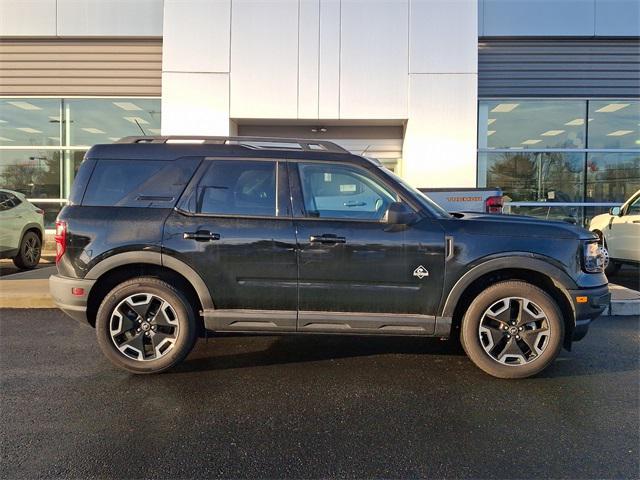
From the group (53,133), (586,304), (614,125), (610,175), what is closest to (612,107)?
(614,125)

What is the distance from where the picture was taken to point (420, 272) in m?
3.85

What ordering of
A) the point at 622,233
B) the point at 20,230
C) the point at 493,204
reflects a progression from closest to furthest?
the point at 493,204, the point at 622,233, the point at 20,230

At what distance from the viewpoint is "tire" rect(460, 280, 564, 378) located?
12.6ft

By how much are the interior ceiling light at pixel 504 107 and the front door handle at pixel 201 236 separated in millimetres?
10509

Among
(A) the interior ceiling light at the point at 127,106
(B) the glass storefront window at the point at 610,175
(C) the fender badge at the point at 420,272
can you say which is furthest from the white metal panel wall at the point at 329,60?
(C) the fender badge at the point at 420,272

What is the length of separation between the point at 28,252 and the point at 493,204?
8553mm

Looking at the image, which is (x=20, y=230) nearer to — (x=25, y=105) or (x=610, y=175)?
(x=25, y=105)

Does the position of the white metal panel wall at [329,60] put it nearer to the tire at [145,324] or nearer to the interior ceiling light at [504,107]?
the interior ceiling light at [504,107]

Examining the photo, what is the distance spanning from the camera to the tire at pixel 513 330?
3842 mm

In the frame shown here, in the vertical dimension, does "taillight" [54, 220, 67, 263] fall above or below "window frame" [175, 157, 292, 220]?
below

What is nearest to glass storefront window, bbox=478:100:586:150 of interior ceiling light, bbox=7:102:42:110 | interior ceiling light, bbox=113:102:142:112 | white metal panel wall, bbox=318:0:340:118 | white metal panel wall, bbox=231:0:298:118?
white metal panel wall, bbox=318:0:340:118

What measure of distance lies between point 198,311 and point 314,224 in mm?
1271

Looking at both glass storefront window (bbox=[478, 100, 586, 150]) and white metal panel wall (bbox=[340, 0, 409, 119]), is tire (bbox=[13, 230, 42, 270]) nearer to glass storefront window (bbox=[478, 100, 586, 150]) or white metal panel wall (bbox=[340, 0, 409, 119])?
white metal panel wall (bbox=[340, 0, 409, 119])

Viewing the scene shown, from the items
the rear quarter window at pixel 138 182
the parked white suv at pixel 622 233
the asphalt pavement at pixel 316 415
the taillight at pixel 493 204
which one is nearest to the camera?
the asphalt pavement at pixel 316 415
